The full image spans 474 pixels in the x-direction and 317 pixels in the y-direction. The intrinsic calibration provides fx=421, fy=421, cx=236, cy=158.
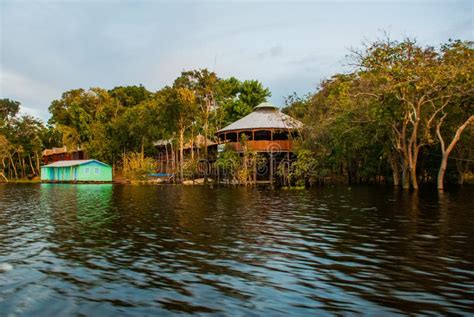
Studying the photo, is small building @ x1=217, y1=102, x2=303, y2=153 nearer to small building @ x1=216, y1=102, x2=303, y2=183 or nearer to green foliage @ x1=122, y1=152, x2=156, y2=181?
small building @ x1=216, y1=102, x2=303, y2=183

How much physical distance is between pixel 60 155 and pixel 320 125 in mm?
48775

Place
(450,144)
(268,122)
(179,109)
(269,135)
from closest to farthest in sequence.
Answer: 1. (450,144)
2. (268,122)
3. (269,135)
4. (179,109)

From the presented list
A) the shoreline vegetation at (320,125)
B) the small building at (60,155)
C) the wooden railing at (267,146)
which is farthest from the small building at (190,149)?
the small building at (60,155)

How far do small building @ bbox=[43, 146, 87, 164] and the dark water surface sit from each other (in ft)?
174

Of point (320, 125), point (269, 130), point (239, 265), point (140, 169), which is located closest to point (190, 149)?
point (140, 169)

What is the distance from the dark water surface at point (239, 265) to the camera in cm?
621

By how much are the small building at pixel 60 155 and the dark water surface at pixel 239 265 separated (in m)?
52.9

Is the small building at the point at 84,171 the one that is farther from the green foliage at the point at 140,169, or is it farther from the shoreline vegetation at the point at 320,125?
the green foliage at the point at 140,169

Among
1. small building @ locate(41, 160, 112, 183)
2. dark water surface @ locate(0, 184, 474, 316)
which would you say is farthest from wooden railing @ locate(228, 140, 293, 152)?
dark water surface @ locate(0, 184, 474, 316)

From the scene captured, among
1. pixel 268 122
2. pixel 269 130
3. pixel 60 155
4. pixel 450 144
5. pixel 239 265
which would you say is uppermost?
pixel 268 122

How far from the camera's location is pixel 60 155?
69000mm

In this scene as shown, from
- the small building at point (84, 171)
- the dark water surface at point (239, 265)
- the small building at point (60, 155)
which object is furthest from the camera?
the small building at point (60, 155)

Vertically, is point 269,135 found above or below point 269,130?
below

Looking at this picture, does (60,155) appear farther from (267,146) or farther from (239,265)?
(239,265)
